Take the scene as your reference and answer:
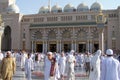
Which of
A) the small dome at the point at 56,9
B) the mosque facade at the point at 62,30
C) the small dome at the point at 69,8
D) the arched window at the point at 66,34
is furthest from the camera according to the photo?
the small dome at the point at 56,9

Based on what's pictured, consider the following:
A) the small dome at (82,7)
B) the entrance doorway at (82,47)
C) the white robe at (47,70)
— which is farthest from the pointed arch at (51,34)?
the white robe at (47,70)

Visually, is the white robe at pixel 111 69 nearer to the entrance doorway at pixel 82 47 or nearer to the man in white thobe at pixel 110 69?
the man in white thobe at pixel 110 69

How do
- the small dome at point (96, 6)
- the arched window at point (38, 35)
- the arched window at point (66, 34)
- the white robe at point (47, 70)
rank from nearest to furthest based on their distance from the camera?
the white robe at point (47, 70) → the arched window at point (66, 34) → the small dome at point (96, 6) → the arched window at point (38, 35)

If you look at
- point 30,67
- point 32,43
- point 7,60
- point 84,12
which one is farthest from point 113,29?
point 7,60

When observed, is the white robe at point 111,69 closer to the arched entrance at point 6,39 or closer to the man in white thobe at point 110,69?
the man in white thobe at point 110,69

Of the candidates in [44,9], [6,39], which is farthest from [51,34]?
[6,39]

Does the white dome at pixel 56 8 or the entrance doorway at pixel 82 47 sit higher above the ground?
the white dome at pixel 56 8

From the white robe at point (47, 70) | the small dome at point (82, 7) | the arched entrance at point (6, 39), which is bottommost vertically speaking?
the white robe at point (47, 70)

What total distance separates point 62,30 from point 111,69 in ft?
147

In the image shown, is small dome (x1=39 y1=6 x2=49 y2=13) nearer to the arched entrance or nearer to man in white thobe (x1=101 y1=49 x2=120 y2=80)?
the arched entrance

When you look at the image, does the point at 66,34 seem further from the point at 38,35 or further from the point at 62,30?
the point at 38,35

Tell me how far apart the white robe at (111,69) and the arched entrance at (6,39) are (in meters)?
50.4

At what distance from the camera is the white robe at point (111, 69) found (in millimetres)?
6723

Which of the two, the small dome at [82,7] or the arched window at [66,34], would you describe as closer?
the arched window at [66,34]
